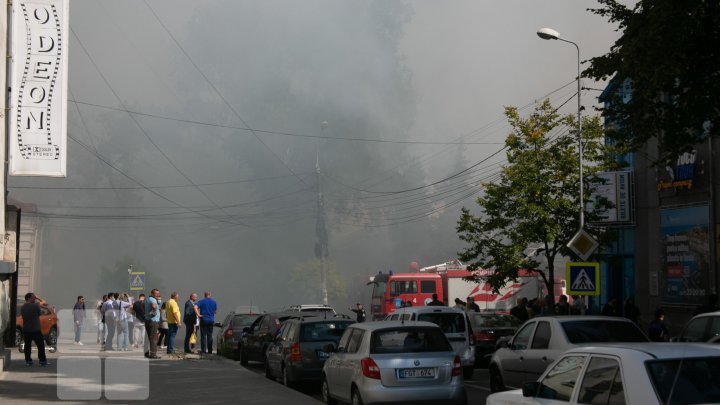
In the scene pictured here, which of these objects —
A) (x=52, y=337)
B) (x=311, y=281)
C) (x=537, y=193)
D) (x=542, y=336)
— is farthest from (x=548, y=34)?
(x=311, y=281)

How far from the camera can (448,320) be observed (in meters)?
19.8

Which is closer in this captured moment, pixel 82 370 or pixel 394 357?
pixel 394 357

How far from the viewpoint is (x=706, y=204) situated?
25938mm

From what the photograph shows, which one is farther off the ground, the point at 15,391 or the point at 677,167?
the point at 677,167

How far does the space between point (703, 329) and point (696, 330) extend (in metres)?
0.16

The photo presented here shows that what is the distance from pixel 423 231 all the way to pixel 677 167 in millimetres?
89732

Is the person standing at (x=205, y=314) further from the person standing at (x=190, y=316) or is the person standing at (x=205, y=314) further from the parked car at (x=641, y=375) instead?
the parked car at (x=641, y=375)

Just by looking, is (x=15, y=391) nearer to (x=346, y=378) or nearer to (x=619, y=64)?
(x=346, y=378)

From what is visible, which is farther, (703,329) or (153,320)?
(153,320)

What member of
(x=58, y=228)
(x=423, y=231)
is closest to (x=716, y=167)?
(x=423, y=231)

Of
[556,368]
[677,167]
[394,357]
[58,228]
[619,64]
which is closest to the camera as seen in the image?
[556,368]

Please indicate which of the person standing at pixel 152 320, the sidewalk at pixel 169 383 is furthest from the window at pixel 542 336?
the person standing at pixel 152 320

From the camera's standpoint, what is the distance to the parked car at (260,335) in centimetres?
2245

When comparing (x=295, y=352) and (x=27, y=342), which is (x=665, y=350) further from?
(x=27, y=342)
